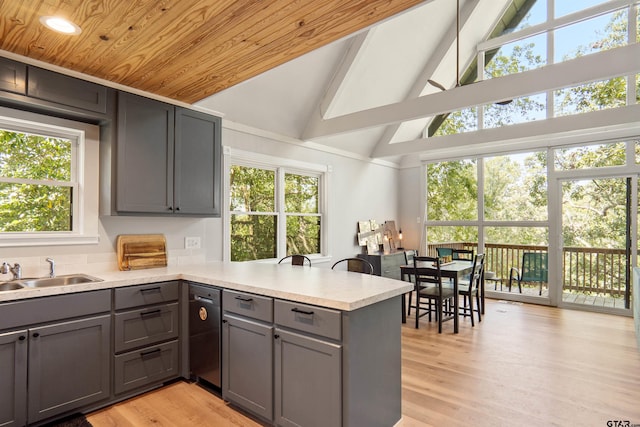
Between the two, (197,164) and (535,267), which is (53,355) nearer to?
(197,164)

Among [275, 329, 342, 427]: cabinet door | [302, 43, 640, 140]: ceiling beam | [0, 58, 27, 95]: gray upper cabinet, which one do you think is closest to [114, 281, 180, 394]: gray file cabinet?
[275, 329, 342, 427]: cabinet door

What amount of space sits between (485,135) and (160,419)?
222 inches

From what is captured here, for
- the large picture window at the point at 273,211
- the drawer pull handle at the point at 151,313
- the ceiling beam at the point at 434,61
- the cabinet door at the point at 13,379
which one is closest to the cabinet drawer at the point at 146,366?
the drawer pull handle at the point at 151,313

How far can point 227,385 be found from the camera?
254 centimetres

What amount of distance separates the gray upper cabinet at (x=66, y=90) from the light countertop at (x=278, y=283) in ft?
4.50

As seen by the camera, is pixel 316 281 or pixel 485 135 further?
pixel 485 135

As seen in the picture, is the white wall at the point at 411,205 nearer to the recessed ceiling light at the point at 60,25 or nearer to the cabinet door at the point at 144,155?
the cabinet door at the point at 144,155

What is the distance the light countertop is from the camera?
2012 millimetres

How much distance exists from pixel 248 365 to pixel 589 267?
565 cm

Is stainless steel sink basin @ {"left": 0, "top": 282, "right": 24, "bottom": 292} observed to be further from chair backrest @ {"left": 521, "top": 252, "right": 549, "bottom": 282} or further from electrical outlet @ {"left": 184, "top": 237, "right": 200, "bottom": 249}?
chair backrest @ {"left": 521, "top": 252, "right": 549, "bottom": 282}

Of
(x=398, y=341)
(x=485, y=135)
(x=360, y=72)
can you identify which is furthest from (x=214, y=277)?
(x=485, y=135)

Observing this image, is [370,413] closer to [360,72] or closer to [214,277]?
[214,277]

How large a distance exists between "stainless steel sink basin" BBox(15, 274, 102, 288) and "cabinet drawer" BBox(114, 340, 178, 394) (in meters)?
0.65

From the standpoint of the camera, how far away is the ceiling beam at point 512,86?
3.30 meters
